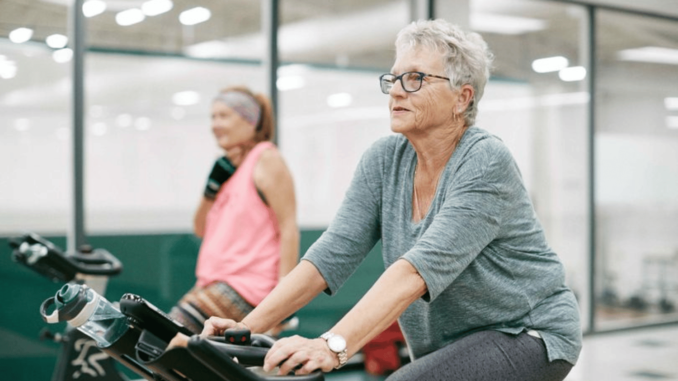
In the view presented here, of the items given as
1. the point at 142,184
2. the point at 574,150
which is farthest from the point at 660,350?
the point at 142,184

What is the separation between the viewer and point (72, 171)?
13.2 feet

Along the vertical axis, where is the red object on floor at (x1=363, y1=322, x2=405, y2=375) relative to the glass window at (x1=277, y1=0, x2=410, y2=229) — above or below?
below

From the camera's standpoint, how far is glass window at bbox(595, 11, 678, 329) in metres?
6.03

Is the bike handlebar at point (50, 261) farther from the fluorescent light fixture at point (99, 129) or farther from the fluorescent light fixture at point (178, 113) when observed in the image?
the fluorescent light fixture at point (178, 113)

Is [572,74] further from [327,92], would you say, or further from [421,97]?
[421,97]

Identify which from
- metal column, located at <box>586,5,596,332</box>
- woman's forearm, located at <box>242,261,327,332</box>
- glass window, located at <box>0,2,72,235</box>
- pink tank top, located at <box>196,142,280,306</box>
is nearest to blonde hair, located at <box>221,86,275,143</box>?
pink tank top, located at <box>196,142,280,306</box>

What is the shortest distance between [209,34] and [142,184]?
0.88 meters

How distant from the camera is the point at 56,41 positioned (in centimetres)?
398

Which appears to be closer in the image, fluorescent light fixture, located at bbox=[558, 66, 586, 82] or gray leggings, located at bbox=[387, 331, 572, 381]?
gray leggings, located at bbox=[387, 331, 572, 381]

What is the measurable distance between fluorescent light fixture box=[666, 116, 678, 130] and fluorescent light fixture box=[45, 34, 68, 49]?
453 centimetres

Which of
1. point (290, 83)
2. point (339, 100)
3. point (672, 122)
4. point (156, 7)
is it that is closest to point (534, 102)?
point (672, 122)

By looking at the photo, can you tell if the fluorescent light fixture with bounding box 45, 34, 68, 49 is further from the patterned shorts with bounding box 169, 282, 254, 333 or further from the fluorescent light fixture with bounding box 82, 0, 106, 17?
the patterned shorts with bounding box 169, 282, 254, 333

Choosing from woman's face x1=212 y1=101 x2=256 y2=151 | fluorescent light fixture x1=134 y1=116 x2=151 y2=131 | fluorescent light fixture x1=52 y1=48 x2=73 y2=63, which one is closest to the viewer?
woman's face x1=212 y1=101 x2=256 y2=151

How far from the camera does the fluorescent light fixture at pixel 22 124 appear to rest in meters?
3.88
